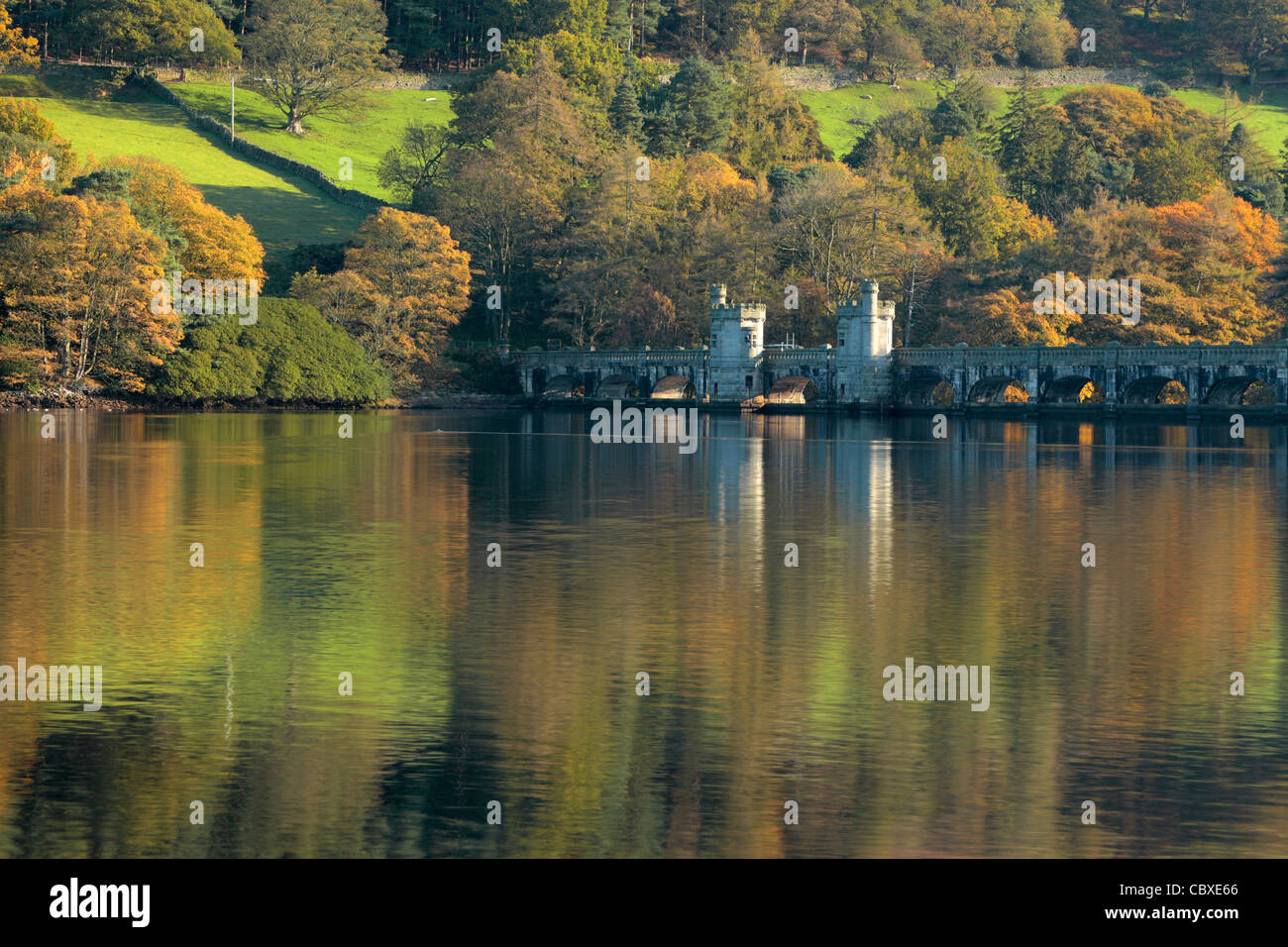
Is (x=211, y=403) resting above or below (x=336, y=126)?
below

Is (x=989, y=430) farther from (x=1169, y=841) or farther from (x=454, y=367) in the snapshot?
(x=1169, y=841)

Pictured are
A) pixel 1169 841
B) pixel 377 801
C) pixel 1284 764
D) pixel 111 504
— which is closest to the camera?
pixel 1169 841

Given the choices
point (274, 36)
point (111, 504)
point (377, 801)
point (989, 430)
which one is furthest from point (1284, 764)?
point (274, 36)

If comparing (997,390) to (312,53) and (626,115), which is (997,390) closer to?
(626,115)

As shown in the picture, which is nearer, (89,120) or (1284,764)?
(1284,764)

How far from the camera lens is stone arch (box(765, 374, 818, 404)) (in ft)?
411

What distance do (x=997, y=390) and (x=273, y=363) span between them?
51789mm

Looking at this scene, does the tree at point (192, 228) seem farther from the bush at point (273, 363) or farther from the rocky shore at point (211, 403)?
the rocky shore at point (211, 403)

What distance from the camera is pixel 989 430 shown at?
94.1 m

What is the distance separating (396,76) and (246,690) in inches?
7140

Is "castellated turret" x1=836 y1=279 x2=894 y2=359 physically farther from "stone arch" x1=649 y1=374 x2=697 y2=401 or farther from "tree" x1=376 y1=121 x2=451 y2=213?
"tree" x1=376 y1=121 x2=451 y2=213
